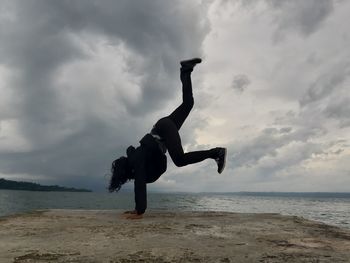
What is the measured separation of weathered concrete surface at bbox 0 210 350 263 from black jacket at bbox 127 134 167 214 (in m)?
0.84

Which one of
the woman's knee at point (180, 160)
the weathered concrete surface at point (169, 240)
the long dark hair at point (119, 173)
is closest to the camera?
the weathered concrete surface at point (169, 240)

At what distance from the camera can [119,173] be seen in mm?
9242

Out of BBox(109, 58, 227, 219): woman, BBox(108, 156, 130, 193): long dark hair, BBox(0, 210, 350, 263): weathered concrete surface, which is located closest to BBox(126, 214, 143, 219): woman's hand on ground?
BBox(109, 58, 227, 219): woman

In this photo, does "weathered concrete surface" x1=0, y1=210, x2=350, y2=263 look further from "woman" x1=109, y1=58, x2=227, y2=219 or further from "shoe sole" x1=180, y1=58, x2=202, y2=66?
"shoe sole" x1=180, y1=58, x2=202, y2=66

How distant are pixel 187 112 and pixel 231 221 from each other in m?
2.63

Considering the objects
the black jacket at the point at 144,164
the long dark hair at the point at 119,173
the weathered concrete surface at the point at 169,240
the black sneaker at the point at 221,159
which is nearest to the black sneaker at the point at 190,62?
the black jacket at the point at 144,164

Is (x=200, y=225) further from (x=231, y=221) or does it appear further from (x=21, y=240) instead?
(x=21, y=240)

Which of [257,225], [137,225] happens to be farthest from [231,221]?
[137,225]

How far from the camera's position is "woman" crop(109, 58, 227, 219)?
8.77 m

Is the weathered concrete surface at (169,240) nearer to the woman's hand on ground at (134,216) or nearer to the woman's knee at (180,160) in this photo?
the woman's hand on ground at (134,216)

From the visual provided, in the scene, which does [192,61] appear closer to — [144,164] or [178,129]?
[178,129]

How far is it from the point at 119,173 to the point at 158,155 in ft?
3.17

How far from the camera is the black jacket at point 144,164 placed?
883 centimetres

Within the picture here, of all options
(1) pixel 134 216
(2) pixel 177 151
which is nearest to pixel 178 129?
(2) pixel 177 151
